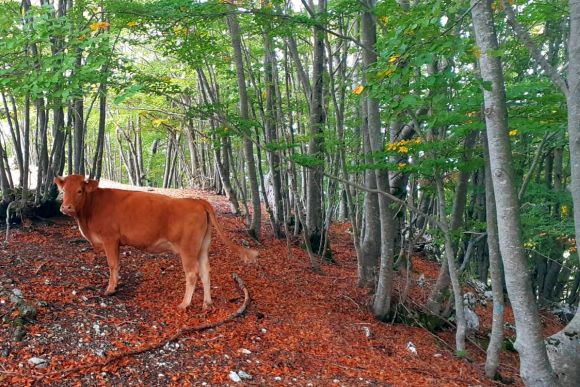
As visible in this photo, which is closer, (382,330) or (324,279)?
(382,330)

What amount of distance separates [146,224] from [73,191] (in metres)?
0.93

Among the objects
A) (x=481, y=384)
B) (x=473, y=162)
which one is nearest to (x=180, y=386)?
(x=481, y=384)

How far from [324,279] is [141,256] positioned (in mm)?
3276

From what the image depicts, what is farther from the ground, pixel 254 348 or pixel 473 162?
pixel 473 162

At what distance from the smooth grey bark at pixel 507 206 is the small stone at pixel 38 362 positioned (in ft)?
14.2

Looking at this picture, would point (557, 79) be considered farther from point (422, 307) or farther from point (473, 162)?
point (422, 307)

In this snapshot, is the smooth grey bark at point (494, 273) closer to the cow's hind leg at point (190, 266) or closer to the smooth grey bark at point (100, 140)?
the cow's hind leg at point (190, 266)

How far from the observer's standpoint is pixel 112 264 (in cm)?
584

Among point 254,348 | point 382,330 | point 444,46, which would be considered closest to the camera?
point 444,46

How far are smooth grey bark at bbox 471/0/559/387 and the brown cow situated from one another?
3.29 meters

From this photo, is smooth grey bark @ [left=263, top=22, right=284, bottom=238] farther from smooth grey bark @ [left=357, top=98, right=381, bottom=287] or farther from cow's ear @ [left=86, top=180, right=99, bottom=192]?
cow's ear @ [left=86, top=180, right=99, bottom=192]

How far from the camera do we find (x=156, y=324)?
5.24 meters

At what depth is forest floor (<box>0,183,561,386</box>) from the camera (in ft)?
14.1

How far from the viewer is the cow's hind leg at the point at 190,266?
19.1 feet
